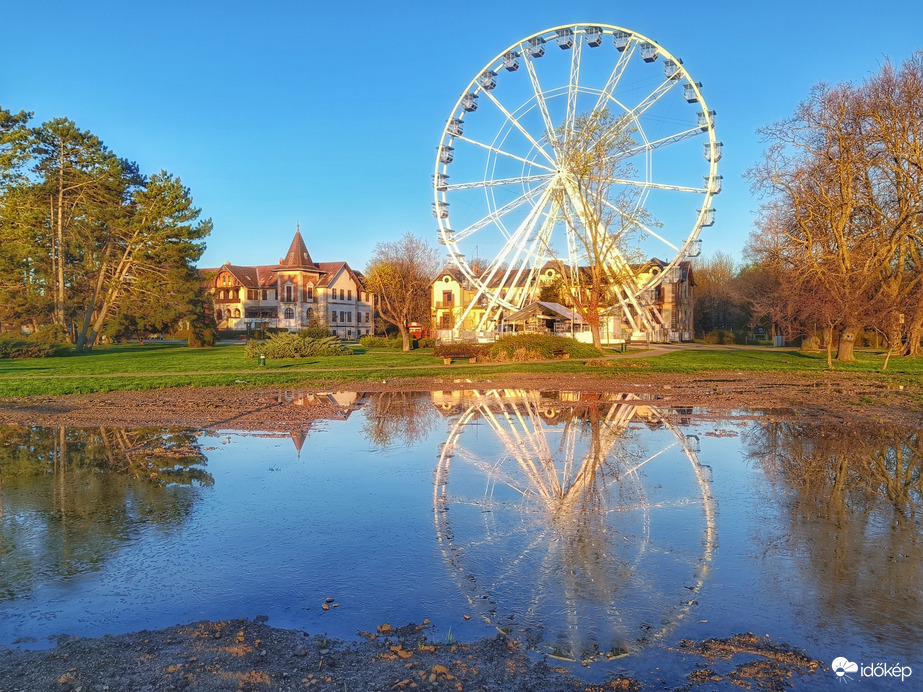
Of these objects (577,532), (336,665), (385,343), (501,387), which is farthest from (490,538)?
(385,343)

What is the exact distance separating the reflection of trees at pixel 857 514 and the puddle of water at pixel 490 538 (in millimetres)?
34

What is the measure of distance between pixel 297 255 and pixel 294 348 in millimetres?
47844

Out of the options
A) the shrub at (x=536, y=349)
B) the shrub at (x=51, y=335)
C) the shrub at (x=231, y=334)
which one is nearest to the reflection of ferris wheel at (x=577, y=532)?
the shrub at (x=536, y=349)

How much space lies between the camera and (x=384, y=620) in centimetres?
525

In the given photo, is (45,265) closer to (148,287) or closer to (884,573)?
Result: (148,287)

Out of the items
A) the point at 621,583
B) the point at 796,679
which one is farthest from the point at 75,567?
the point at 796,679

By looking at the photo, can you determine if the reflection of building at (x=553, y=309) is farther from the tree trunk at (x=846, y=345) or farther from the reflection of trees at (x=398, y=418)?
the reflection of trees at (x=398, y=418)

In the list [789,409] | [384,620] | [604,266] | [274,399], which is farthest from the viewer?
[604,266]

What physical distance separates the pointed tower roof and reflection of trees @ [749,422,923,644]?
74714 mm

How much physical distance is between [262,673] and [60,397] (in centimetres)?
1944

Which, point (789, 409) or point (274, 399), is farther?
point (274, 399)

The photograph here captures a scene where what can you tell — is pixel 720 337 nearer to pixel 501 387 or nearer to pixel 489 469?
pixel 501 387

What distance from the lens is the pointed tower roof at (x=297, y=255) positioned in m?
82.9

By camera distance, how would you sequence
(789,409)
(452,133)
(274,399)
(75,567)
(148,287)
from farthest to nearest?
(148,287) → (452,133) → (274,399) → (789,409) → (75,567)
